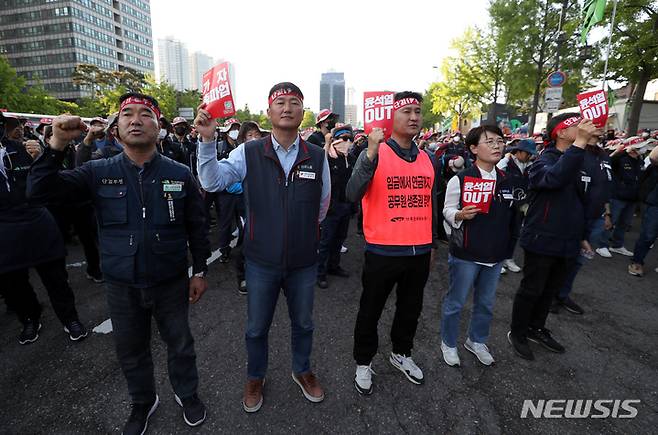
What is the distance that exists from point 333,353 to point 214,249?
13.4 feet

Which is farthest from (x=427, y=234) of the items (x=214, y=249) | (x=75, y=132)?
(x=214, y=249)

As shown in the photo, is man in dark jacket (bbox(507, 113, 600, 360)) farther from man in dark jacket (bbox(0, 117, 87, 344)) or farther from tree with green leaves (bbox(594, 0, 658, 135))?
tree with green leaves (bbox(594, 0, 658, 135))

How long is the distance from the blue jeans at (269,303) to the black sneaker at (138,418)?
779mm

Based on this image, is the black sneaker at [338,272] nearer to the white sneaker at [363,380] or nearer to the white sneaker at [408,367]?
the white sneaker at [408,367]

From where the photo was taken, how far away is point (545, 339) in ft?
12.1

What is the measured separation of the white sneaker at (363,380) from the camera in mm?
2906

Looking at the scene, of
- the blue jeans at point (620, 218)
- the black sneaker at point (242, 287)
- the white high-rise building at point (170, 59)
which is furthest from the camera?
the white high-rise building at point (170, 59)

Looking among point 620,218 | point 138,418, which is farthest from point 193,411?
point 620,218

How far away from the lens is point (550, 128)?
3.66m

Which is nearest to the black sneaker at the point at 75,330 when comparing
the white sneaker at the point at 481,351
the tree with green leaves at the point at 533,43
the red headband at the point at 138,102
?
the red headband at the point at 138,102

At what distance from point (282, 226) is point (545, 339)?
3215mm

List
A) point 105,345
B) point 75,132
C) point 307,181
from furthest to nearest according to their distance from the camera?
1. point 105,345
2. point 307,181
3. point 75,132

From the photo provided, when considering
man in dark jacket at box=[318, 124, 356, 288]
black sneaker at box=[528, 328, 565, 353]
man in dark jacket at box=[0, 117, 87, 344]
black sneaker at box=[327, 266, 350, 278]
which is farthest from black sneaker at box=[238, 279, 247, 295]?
black sneaker at box=[528, 328, 565, 353]

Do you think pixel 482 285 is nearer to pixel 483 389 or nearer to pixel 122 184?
pixel 483 389
